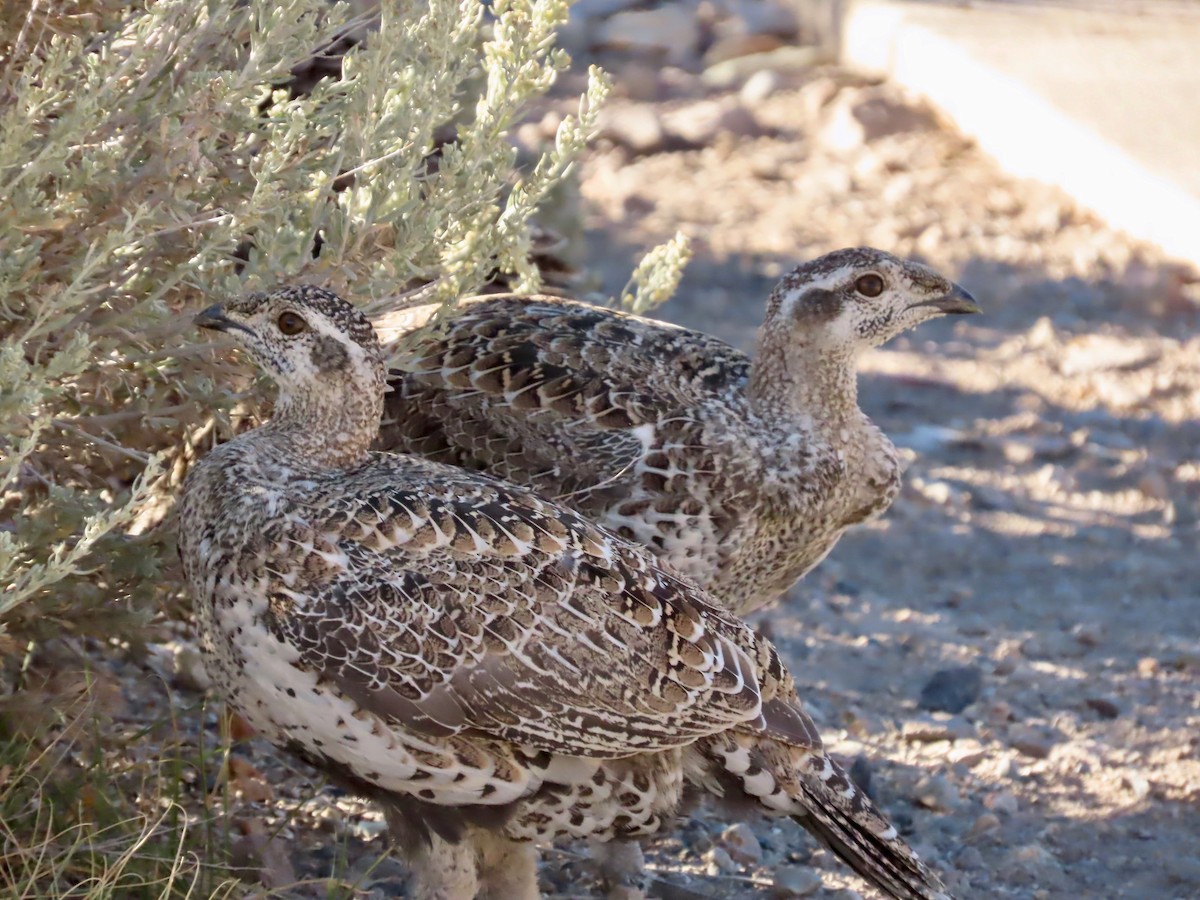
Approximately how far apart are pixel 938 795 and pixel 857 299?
4.77 ft

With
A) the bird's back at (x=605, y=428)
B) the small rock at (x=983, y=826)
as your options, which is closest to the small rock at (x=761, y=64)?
the bird's back at (x=605, y=428)

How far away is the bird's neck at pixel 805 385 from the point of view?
4820 millimetres

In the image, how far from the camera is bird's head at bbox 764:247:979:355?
4824mm

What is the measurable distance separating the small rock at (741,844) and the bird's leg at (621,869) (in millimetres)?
373

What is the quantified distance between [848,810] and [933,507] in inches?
137

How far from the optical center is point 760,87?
12461 mm

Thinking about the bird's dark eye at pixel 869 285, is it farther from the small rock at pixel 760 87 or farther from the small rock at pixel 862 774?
the small rock at pixel 760 87

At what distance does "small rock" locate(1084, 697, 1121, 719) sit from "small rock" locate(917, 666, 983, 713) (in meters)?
0.36

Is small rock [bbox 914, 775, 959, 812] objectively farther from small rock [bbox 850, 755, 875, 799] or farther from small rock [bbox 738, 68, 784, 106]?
small rock [bbox 738, 68, 784, 106]

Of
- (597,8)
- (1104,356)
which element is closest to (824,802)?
(1104,356)

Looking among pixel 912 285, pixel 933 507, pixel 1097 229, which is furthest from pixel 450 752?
pixel 1097 229

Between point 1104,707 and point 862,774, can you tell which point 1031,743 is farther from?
point 862,774

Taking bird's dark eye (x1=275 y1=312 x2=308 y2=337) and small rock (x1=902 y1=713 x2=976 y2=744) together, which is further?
small rock (x1=902 y1=713 x2=976 y2=744)

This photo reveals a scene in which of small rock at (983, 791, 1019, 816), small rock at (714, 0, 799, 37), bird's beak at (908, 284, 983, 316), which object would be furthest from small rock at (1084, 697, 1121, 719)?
small rock at (714, 0, 799, 37)
